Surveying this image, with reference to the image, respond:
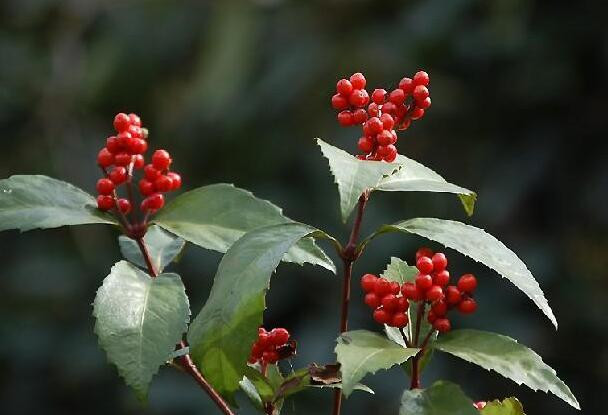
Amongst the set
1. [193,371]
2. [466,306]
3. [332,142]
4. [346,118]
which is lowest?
[332,142]

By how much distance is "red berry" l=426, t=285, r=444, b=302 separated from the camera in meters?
0.91

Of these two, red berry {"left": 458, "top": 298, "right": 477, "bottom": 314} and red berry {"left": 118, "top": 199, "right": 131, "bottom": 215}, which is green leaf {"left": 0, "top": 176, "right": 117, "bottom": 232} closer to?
red berry {"left": 118, "top": 199, "right": 131, "bottom": 215}

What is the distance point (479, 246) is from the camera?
91cm

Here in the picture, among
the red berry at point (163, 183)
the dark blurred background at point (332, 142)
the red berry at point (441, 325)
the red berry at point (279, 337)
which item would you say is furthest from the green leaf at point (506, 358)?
the dark blurred background at point (332, 142)

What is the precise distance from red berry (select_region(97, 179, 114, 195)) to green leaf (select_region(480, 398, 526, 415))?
1.15ft

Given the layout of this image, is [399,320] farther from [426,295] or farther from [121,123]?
[121,123]

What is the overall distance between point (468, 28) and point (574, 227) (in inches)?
28.5

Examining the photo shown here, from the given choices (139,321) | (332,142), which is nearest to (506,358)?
(139,321)

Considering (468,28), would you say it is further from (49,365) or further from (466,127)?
(49,365)

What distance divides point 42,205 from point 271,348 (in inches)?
9.3

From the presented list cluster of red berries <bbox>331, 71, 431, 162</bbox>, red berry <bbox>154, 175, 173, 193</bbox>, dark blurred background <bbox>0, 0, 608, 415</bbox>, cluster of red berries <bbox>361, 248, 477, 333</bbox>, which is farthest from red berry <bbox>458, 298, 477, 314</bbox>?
dark blurred background <bbox>0, 0, 608, 415</bbox>

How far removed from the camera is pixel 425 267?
93 centimetres

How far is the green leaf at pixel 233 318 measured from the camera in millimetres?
858

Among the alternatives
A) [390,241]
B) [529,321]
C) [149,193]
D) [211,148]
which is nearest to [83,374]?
[211,148]
